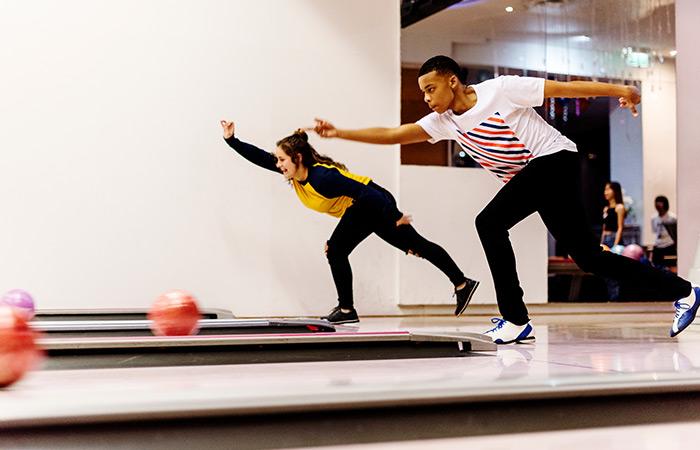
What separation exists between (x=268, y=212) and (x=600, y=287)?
349 cm

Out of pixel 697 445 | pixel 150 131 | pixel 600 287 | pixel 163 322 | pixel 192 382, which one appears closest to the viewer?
pixel 697 445

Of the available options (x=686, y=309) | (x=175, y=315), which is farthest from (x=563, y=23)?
(x=175, y=315)

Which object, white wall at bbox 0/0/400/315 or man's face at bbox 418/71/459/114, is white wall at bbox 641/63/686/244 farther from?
man's face at bbox 418/71/459/114

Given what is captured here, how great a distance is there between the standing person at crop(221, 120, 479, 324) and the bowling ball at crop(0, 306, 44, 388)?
3.35 m

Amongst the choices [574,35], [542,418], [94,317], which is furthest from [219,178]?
[542,418]

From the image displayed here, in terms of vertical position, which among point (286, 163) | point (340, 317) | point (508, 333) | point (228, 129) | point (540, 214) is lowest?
point (340, 317)

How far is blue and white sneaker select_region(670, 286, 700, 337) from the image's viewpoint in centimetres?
394

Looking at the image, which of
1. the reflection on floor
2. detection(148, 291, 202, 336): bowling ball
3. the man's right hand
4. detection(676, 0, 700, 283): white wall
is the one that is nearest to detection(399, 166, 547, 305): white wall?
detection(676, 0, 700, 283): white wall

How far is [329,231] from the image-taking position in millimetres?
6523

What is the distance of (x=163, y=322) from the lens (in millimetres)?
3496

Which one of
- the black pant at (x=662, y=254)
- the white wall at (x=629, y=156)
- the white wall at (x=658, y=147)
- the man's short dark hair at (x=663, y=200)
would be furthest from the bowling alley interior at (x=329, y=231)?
the white wall at (x=629, y=156)

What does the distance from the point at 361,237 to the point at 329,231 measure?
96 centimetres

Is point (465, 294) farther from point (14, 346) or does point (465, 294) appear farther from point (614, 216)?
point (614, 216)

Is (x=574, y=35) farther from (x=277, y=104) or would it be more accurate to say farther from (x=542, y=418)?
(x=542, y=418)
